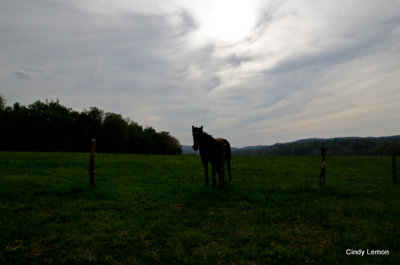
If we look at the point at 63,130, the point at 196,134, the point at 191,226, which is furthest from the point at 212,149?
the point at 63,130

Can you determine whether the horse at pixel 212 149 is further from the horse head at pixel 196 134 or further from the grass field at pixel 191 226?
the grass field at pixel 191 226

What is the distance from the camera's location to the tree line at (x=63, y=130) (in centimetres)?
6247

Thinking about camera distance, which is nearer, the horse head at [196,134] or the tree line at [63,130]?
the horse head at [196,134]

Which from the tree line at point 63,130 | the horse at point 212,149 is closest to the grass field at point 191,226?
the horse at point 212,149

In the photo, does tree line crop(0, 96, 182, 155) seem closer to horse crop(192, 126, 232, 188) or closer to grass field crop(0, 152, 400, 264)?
grass field crop(0, 152, 400, 264)

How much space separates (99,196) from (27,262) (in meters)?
5.77

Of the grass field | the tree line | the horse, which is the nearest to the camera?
the grass field

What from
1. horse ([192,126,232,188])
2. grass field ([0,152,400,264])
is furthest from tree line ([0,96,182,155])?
horse ([192,126,232,188])

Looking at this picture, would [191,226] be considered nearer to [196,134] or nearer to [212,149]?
[196,134]

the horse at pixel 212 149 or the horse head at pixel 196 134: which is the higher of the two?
the horse head at pixel 196 134

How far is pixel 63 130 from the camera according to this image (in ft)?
223

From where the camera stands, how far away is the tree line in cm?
6247

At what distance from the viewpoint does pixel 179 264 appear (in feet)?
17.1

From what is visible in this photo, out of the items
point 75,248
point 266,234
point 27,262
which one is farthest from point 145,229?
point 266,234
